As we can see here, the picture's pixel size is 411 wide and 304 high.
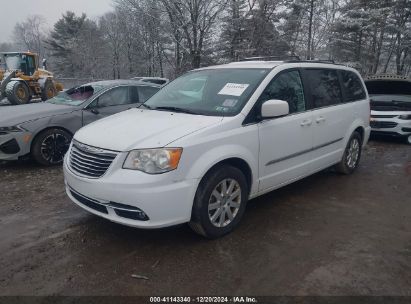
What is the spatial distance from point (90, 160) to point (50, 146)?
322 cm

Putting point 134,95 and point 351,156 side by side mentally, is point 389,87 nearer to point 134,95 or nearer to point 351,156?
point 351,156

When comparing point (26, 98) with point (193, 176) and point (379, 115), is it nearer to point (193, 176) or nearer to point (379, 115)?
point (379, 115)

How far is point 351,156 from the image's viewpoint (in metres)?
5.93

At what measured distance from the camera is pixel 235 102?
388 cm

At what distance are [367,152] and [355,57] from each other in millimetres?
19842

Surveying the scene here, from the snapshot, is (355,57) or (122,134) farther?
(355,57)

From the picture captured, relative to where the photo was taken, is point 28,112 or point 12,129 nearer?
point 12,129

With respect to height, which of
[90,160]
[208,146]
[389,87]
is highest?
[389,87]

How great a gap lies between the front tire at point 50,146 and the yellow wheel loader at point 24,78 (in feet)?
36.6

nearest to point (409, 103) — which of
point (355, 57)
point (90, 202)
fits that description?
point (90, 202)

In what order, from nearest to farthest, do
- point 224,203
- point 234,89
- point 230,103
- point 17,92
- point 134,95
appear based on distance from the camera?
1. point 224,203
2. point 230,103
3. point 234,89
4. point 134,95
5. point 17,92

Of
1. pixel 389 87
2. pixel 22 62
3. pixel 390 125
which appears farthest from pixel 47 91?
pixel 390 125

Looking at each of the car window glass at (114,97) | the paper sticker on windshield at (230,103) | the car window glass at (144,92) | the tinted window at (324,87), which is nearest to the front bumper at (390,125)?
the tinted window at (324,87)

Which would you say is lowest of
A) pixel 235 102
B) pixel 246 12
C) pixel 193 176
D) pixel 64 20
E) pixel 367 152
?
pixel 367 152
